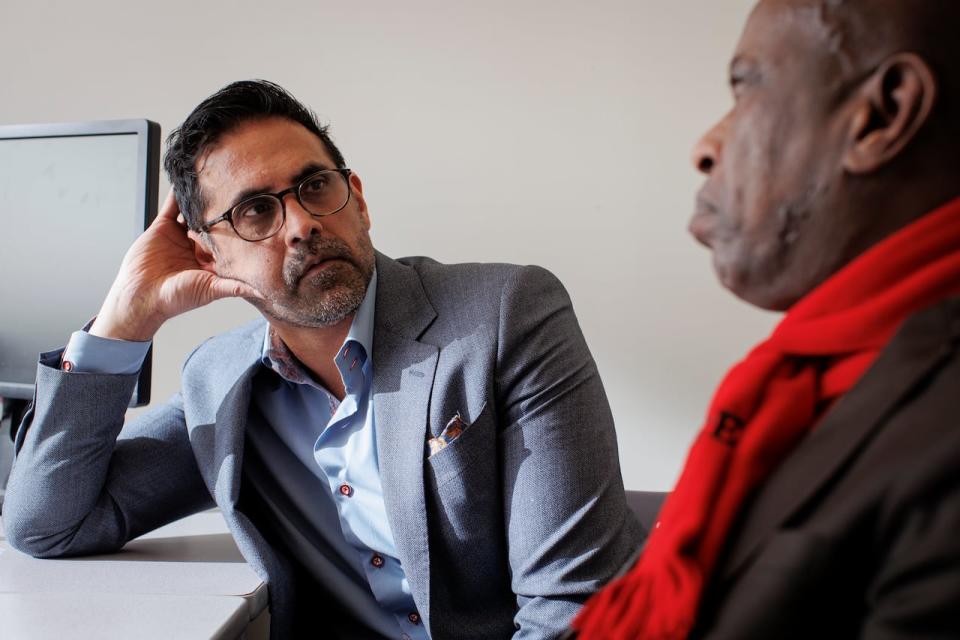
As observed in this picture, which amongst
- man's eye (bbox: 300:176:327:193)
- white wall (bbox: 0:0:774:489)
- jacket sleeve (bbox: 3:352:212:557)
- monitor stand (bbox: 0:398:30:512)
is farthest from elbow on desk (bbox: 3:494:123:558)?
white wall (bbox: 0:0:774:489)

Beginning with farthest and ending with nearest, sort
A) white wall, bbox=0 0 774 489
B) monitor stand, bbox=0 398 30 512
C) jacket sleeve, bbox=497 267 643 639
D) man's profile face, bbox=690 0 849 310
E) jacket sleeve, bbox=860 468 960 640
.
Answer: white wall, bbox=0 0 774 489, monitor stand, bbox=0 398 30 512, jacket sleeve, bbox=497 267 643 639, man's profile face, bbox=690 0 849 310, jacket sleeve, bbox=860 468 960 640

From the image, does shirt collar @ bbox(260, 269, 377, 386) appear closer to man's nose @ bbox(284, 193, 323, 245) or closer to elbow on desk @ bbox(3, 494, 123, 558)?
man's nose @ bbox(284, 193, 323, 245)

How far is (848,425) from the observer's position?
1.44 ft

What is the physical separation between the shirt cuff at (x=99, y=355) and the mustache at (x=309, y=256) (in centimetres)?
28

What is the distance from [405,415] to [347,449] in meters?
0.15

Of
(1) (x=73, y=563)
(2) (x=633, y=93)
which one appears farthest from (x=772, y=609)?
(2) (x=633, y=93)

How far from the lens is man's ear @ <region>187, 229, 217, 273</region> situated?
1408 mm

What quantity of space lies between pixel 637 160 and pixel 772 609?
1.53 metres

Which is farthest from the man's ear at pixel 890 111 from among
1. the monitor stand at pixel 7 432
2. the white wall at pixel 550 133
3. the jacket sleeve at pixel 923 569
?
the monitor stand at pixel 7 432

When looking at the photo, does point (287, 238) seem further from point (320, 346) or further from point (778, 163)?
point (778, 163)

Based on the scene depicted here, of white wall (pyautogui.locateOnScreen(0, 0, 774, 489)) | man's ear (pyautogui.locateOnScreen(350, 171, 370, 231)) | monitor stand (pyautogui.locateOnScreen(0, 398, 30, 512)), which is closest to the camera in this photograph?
man's ear (pyautogui.locateOnScreen(350, 171, 370, 231))

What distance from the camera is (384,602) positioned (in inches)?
49.9

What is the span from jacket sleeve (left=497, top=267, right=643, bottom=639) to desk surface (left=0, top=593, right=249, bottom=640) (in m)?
0.38

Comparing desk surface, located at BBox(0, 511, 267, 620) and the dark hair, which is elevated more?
the dark hair
